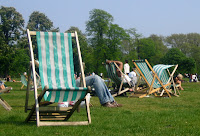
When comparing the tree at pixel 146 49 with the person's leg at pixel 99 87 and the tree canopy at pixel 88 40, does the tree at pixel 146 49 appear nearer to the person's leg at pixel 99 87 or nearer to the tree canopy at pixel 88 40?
the tree canopy at pixel 88 40

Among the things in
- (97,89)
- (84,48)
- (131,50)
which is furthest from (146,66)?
(131,50)

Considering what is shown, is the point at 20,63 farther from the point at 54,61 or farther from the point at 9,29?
the point at 54,61

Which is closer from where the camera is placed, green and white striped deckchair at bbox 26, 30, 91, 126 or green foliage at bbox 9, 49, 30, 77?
green and white striped deckchair at bbox 26, 30, 91, 126

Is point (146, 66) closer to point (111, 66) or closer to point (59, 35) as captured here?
point (111, 66)

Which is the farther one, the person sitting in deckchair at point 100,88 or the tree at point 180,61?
the tree at point 180,61

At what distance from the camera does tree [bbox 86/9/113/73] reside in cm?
4641

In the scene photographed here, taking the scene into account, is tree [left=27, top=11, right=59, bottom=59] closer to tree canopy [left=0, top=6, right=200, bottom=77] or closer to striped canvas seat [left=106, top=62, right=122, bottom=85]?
tree canopy [left=0, top=6, right=200, bottom=77]

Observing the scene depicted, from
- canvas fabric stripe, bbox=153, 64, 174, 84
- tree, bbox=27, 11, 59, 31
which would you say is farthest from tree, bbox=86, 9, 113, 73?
canvas fabric stripe, bbox=153, 64, 174, 84

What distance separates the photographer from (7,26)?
4384 centimetres

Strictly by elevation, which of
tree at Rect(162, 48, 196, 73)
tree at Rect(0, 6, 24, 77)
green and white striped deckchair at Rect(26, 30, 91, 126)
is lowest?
tree at Rect(162, 48, 196, 73)

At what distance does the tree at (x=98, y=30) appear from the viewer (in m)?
46.4

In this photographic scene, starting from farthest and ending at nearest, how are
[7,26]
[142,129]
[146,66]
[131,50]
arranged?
[131,50] < [7,26] < [146,66] < [142,129]

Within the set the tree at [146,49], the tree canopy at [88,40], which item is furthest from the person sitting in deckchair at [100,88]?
the tree at [146,49]

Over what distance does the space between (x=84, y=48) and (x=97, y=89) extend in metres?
49.3
